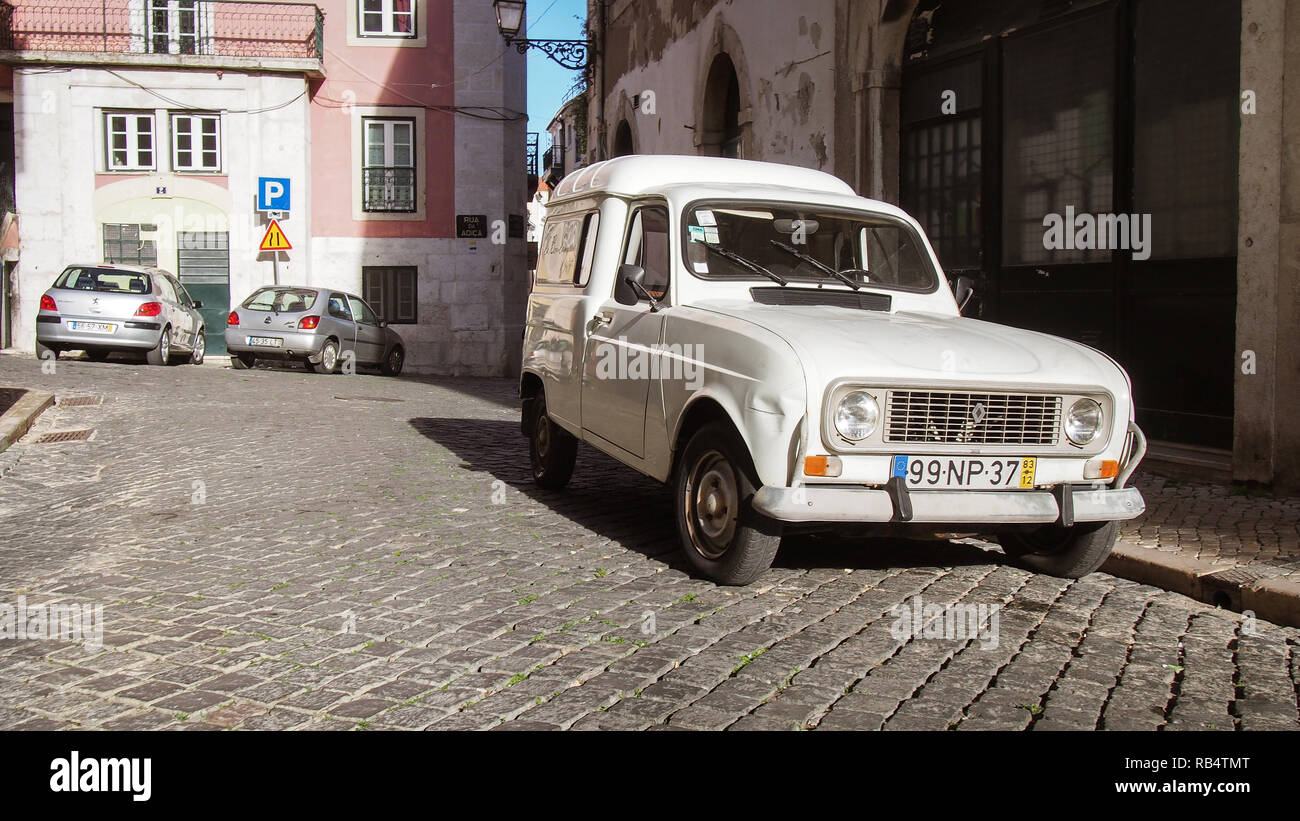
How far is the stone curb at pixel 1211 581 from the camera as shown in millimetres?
5066

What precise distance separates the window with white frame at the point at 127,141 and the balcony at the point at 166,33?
1.24 metres

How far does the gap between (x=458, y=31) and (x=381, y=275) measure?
6.26 m

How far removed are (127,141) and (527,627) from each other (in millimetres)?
27105

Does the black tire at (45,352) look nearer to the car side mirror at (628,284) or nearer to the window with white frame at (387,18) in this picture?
the window with white frame at (387,18)

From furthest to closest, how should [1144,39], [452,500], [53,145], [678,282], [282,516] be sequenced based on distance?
[53,145], [1144,39], [452,500], [282,516], [678,282]

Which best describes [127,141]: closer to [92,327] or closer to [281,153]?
[281,153]

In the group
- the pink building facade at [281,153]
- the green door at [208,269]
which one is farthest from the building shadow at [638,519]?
the green door at [208,269]

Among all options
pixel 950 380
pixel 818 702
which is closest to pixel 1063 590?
pixel 950 380

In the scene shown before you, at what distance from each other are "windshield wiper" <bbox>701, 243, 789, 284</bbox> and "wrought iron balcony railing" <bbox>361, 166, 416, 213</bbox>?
24.5 metres

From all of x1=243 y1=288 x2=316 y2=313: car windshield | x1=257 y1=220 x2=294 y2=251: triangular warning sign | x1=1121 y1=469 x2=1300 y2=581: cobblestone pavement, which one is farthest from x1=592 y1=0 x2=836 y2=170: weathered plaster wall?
x1=257 y1=220 x2=294 y2=251: triangular warning sign

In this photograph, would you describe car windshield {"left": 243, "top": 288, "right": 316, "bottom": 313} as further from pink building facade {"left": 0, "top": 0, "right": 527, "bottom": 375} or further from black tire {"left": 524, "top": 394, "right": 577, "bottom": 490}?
black tire {"left": 524, "top": 394, "right": 577, "bottom": 490}

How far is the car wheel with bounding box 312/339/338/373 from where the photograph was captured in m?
20.4

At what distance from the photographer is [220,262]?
2836 cm

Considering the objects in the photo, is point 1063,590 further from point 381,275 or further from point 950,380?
point 381,275
